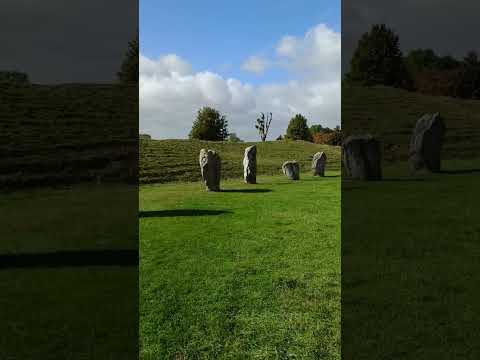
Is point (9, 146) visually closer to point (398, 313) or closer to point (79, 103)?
point (79, 103)

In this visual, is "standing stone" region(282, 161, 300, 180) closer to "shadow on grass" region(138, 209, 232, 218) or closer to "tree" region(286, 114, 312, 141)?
"shadow on grass" region(138, 209, 232, 218)

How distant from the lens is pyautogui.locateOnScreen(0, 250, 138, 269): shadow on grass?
5.89m

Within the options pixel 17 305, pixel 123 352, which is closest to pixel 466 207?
pixel 123 352

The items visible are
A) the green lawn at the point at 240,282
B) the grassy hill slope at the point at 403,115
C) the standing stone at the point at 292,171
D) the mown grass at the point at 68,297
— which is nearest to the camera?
the mown grass at the point at 68,297

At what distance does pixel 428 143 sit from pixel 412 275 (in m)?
6.63

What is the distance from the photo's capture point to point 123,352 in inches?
146

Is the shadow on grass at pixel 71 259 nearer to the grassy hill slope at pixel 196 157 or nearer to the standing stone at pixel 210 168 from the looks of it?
the standing stone at pixel 210 168

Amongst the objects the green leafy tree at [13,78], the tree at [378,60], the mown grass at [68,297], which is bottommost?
the mown grass at [68,297]

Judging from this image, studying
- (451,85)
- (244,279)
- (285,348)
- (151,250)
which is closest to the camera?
(285,348)

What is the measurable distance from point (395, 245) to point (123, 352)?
3757 millimetres

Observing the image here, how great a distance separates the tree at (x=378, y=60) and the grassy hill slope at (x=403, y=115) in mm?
1292

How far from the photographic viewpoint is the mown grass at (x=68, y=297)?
3.87 metres

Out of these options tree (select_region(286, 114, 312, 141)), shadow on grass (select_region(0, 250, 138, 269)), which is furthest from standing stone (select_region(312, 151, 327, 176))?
tree (select_region(286, 114, 312, 141))

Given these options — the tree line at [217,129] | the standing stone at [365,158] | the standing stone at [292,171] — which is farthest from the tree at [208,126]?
the standing stone at [365,158]
